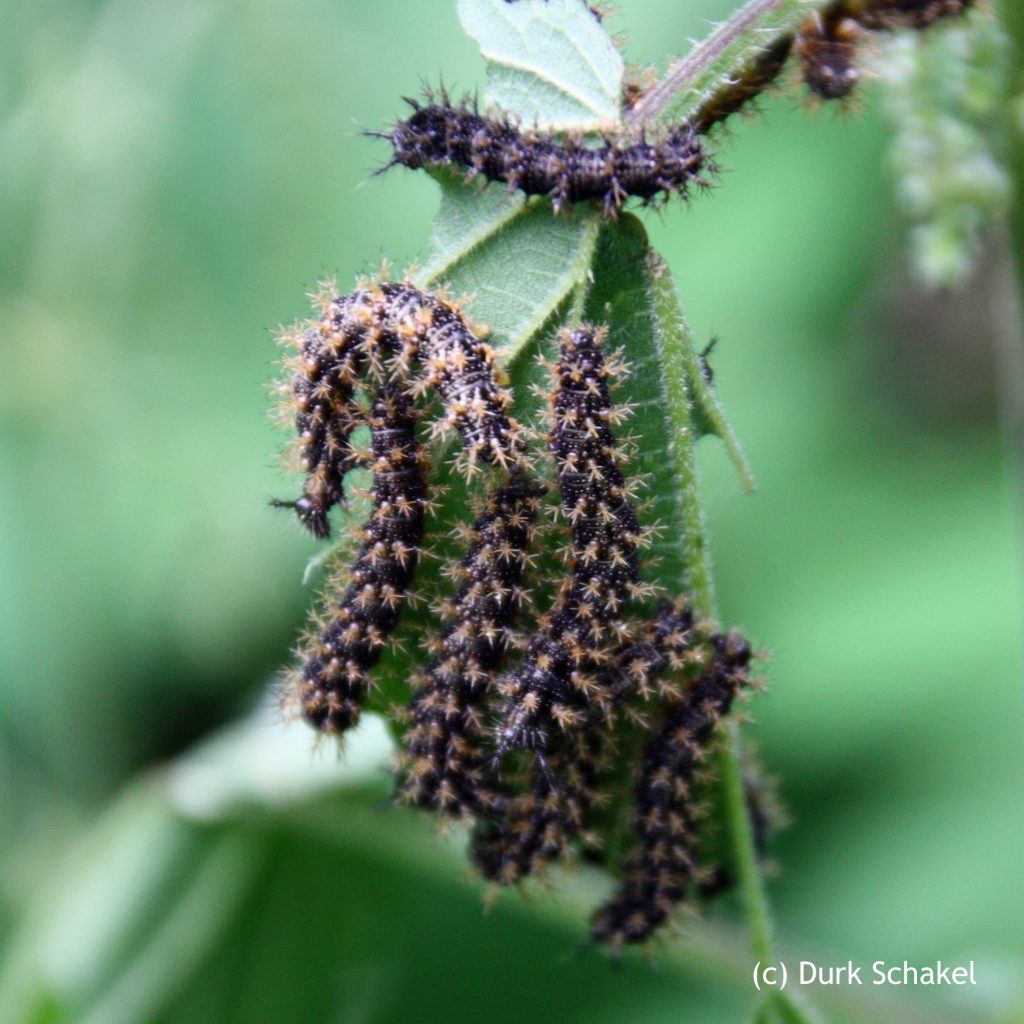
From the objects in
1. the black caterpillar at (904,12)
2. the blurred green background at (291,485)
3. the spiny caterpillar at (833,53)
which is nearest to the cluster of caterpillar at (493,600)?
the spiny caterpillar at (833,53)

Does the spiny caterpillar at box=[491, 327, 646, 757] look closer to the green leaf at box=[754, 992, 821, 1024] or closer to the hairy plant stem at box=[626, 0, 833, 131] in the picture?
the hairy plant stem at box=[626, 0, 833, 131]

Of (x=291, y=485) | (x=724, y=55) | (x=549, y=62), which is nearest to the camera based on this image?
(x=724, y=55)

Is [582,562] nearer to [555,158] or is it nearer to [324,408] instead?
[324,408]

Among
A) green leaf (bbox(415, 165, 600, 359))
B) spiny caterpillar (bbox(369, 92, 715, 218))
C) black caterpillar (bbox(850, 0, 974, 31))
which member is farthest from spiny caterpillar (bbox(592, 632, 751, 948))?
black caterpillar (bbox(850, 0, 974, 31))

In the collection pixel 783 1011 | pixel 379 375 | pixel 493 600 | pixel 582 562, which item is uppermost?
pixel 379 375

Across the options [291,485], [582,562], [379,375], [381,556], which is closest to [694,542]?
[582,562]

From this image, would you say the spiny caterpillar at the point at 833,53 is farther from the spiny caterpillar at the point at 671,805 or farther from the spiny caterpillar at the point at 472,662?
the spiny caterpillar at the point at 671,805

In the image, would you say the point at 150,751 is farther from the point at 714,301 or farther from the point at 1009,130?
the point at 1009,130

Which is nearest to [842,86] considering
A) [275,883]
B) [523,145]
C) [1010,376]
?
[523,145]
